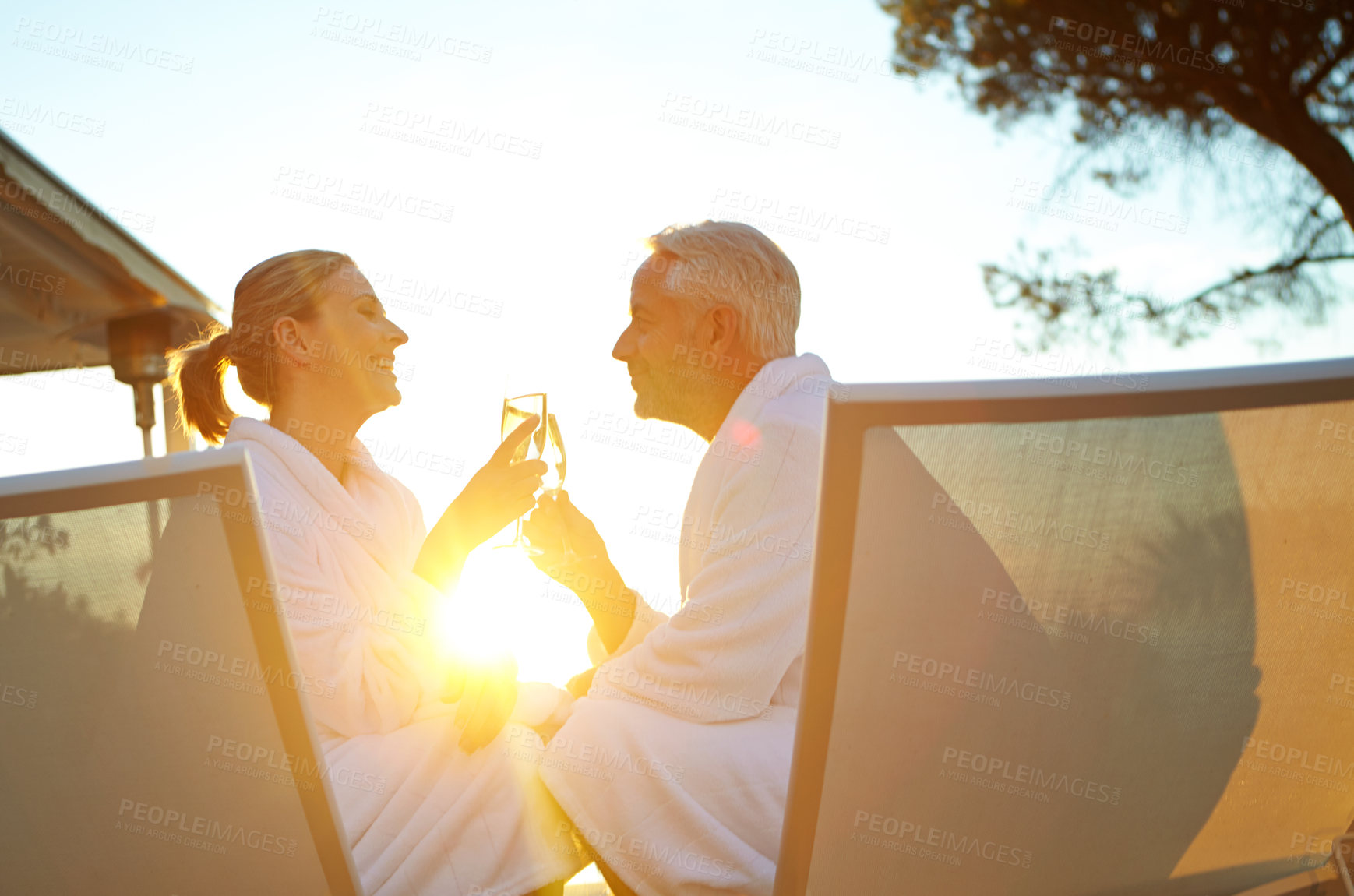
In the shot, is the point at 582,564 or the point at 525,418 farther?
the point at 582,564

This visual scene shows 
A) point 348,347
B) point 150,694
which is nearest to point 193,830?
point 150,694

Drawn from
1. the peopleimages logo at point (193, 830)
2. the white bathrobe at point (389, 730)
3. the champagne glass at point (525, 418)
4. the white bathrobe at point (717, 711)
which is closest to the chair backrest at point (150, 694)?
the peopleimages logo at point (193, 830)

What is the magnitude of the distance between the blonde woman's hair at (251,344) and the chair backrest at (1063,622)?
208 cm

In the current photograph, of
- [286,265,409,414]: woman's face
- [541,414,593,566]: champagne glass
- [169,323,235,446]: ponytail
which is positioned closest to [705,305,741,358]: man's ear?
[541,414,593,566]: champagne glass

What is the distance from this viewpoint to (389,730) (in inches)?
82.5

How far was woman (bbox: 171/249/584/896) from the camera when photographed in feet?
6.29

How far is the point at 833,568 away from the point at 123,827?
3.03 feet

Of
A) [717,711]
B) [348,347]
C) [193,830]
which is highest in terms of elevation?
[348,347]

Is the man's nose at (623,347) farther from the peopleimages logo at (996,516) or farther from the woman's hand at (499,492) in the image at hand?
the peopleimages logo at (996,516)

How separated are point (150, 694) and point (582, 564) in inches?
57.3

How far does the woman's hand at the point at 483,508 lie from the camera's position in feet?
7.82

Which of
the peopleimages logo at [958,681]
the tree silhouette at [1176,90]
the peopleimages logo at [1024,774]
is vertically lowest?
the peopleimages logo at [1024,774]

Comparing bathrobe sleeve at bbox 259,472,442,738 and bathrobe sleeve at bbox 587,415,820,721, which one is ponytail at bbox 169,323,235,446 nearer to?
bathrobe sleeve at bbox 259,472,442,738

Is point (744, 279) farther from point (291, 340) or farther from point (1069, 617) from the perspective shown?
point (1069, 617)
